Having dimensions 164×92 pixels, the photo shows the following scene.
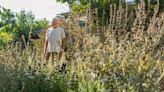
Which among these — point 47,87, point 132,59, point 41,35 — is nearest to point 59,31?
point 47,87

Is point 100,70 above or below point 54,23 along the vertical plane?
below

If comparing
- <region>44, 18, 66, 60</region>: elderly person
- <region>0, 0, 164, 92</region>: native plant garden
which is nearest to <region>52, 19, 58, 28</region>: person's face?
<region>44, 18, 66, 60</region>: elderly person

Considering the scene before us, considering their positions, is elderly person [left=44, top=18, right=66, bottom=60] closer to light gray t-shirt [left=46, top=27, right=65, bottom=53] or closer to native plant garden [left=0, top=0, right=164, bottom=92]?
light gray t-shirt [left=46, top=27, right=65, bottom=53]

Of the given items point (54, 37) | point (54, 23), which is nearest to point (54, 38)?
point (54, 37)

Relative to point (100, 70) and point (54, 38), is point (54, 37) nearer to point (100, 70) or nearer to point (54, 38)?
A: point (54, 38)

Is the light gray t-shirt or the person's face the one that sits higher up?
the person's face

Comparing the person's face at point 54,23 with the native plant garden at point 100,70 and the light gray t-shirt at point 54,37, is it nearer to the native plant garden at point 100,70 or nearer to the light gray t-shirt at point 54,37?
the light gray t-shirt at point 54,37

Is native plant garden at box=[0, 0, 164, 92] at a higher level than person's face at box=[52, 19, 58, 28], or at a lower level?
lower

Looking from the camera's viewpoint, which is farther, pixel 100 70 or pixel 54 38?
pixel 54 38

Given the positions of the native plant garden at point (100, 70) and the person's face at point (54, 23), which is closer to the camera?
the native plant garden at point (100, 70)

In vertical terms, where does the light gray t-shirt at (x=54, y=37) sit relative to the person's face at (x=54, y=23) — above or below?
below

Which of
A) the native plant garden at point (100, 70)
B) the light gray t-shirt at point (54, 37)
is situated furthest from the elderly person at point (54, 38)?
the native plant garden at point (100, 70)

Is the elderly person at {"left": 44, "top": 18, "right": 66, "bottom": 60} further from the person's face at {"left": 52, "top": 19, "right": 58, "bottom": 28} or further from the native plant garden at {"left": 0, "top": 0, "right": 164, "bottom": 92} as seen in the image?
the native plant garden at {"left": 0, "top": 0, "right": 164, "bottom": 92}

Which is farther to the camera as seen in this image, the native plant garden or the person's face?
the person's face
